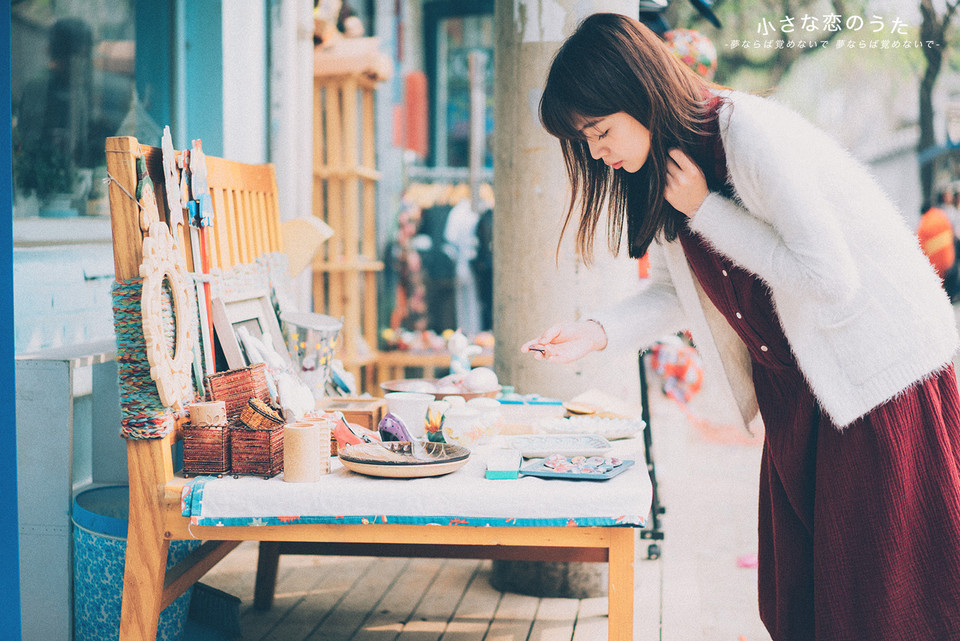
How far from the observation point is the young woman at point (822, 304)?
154cm

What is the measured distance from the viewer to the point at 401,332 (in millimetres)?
5973

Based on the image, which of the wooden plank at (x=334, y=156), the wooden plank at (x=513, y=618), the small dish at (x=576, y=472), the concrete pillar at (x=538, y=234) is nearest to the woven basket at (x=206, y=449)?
the small dish at (x=576, y=472)

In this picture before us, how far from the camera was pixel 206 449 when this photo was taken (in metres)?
1.83

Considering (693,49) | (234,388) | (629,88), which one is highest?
(693,49)

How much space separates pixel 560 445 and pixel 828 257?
2.56 feet

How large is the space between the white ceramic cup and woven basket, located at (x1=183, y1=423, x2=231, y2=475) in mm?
446

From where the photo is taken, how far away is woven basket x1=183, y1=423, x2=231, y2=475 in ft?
5.98

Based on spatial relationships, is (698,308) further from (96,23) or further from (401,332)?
(401,332)

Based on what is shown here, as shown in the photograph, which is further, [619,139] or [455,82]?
[455,82]

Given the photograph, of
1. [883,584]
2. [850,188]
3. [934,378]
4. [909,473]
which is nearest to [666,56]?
[850,188]

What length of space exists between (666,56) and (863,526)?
94 centimetres

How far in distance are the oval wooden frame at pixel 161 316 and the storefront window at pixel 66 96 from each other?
1312 millimetres

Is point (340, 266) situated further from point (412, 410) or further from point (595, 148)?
point (595, 148)

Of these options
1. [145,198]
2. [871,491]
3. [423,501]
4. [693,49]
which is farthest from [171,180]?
[693,49]
